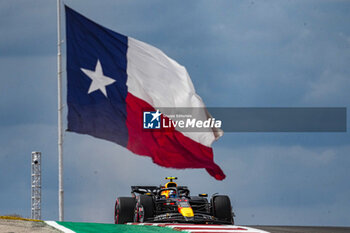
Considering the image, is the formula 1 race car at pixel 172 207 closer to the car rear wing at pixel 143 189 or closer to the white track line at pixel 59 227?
the car rear wing at pixel 143 189

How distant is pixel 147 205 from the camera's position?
2023 cm

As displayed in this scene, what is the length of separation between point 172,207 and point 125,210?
5.12ft

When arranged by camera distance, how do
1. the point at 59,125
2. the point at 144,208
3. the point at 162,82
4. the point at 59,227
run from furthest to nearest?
the point at 162,82 → the point at 59,125 → the point at 144,208 → the point at 59,227

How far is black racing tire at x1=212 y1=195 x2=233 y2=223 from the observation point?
70.0ft

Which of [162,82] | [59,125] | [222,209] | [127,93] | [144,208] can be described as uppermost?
[162,82]

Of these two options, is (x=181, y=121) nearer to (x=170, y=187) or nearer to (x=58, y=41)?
(x=170, y=187)

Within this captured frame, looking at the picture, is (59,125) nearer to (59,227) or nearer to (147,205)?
(147,205)

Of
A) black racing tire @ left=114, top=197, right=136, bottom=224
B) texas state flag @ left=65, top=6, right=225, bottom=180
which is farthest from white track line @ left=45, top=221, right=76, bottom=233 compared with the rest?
texas state flag @ left=65, top=6, right=225, bottom=180

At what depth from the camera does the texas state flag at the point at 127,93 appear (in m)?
21.8

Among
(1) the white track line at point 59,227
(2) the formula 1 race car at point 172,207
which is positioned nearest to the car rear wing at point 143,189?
(2) the formula 1 race car at point 172,207

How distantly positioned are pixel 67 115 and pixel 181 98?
4621mm

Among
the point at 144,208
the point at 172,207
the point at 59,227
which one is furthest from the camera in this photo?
the point at 172,207

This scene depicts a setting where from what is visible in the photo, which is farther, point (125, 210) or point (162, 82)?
point (162, 82)

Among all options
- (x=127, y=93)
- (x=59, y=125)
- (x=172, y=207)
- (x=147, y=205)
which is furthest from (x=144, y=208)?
(x=127, y=93)
